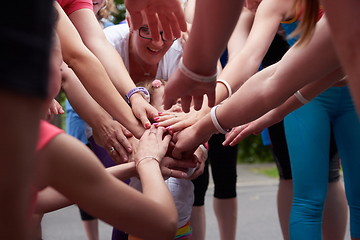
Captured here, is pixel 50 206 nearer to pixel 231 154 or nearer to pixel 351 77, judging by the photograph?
pixel 351 77

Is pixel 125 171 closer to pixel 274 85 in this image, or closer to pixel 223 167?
pixel 274 85

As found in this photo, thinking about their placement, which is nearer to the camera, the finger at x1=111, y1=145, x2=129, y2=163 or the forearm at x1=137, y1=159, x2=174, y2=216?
the forearm at x1=137, y1=159, x2=174, y2=216

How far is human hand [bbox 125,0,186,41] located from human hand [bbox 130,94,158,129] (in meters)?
0.44

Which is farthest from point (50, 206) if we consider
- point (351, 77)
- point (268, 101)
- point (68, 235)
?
point (68, 235)

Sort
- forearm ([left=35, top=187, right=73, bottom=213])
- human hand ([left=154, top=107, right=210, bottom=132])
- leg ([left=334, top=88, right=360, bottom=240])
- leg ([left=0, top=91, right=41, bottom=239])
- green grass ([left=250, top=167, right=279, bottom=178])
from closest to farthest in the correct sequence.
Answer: leg ([left=0, top=91, right=41, bottom=239]) < forearm ([left=35, top=187, right=73, bottom=213]) < human hand ([left=154, top=107, right=210, bottom=132]) < leg ([left=334, top=88, right=360, bottom=240]) < green grass ([left=250, top=167, right=279, bottom=178])

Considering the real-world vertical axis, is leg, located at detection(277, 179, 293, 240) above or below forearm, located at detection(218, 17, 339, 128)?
below

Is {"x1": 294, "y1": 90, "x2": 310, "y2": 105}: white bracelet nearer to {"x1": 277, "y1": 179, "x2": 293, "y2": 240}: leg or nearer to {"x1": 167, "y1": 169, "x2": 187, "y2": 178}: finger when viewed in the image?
{"x1": 167, "y1": 169, "x2": 187, "y2": 178}: finger

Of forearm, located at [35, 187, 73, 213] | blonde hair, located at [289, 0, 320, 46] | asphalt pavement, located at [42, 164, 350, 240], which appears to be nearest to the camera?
blonde hair, located at [289, 0, 320, 46]

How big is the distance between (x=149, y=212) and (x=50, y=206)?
0.50 meters

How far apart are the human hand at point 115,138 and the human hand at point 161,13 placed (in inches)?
20.4

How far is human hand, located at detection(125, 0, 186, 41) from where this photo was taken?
6.64 feet

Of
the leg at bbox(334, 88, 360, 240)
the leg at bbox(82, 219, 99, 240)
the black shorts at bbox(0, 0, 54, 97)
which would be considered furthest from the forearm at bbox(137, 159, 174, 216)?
the leg at bbox(82, 219, 99, 240)

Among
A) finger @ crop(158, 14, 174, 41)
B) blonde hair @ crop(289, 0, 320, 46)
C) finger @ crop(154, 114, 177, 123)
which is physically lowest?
finger @ crop(154, 114, 177, 123)

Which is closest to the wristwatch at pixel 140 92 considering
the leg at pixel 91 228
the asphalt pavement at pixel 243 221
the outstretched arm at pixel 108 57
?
the outstretched arm at pixel 108 57
